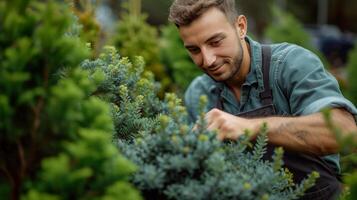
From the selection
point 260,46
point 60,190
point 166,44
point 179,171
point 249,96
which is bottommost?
point 60,190

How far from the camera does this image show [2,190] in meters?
1.71

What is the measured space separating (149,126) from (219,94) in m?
1.43

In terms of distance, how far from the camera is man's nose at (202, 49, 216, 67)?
3.24m

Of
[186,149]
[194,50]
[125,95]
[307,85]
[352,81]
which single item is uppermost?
[352,81]

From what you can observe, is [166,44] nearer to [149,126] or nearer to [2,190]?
[149,126]

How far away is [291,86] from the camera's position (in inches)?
124

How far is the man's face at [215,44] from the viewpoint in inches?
128

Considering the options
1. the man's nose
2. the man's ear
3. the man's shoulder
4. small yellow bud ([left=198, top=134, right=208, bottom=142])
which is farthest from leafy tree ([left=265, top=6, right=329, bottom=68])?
small yellow bud ([left=198, top=134, right=208, bottom=142])

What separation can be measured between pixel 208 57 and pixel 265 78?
0.37m

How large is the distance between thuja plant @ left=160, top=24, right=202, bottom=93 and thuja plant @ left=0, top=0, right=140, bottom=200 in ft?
14.4

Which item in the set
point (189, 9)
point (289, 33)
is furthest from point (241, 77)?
point (289, 33)

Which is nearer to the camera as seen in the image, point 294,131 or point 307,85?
point 294,131

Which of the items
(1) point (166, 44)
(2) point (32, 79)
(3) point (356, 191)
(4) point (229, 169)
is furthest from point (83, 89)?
(1) point (166, 44)

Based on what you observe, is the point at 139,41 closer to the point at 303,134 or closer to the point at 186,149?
the point at 303,134
